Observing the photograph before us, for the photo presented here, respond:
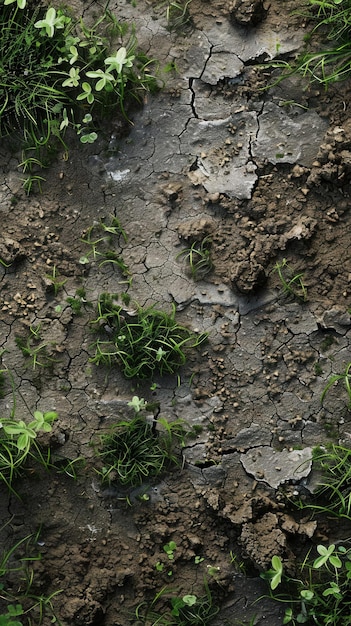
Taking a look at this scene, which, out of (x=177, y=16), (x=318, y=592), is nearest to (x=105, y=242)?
(x=177, y=16)

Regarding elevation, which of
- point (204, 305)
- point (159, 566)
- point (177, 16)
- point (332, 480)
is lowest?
point (159, 566)

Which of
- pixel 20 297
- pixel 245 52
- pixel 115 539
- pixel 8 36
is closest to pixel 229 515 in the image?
pixel 115 539

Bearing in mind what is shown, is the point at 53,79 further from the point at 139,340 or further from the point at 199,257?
the point at 139,340

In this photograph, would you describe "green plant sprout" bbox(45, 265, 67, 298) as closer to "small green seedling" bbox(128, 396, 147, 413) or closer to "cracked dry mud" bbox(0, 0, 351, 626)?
"cracked dry mud" bbox(0, 0, 351, 626)

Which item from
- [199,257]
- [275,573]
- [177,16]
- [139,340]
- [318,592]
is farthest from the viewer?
[177,16]

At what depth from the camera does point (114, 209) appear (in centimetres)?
361

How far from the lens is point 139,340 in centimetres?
342

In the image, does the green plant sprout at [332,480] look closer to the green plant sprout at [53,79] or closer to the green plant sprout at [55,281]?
the green plant sprout at [55,281]

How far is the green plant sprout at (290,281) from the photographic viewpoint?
3449 millimetres

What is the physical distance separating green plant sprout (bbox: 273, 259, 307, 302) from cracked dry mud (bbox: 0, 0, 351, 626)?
0.13 ft

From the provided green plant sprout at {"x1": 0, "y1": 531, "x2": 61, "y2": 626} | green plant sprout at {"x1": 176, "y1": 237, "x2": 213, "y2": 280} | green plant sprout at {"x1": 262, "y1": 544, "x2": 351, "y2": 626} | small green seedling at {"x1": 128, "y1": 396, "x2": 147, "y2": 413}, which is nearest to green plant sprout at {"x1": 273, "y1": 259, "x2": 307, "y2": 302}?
green plant sprout at {"x1": 176, "y1": 237, "x2": 213, "y2": 280}

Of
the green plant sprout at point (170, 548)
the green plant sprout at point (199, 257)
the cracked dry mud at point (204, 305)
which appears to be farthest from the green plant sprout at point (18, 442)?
the green plant sprout at point (199, 257)

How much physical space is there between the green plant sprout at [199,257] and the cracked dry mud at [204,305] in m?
0.04

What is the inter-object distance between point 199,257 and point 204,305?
228 millimetres
